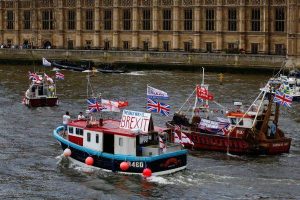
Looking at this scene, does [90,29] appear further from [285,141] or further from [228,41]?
[285,141]

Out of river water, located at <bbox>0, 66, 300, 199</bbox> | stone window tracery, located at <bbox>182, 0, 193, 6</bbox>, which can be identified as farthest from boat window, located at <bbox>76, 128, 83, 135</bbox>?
stone window tracery, located at <bbox>182, 0, 193, 6</bbox>

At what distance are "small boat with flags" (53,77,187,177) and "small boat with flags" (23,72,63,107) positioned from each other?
98.3 ft

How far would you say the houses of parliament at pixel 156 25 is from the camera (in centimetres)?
12338

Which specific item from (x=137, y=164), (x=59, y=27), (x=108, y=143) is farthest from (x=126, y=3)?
(x=137, y=164)

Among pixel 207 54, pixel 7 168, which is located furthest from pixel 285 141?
pixel 207 54

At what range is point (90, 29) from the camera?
467 ft

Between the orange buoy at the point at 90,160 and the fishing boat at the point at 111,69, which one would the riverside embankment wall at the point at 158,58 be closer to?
the fishing boat at the point at 111,69

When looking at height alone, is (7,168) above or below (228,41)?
below

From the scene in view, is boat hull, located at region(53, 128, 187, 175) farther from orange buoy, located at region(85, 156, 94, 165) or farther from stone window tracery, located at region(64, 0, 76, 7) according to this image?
stone window tracery, located at region(64, 0, 76, 7)

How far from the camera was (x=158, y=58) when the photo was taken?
4975 inches

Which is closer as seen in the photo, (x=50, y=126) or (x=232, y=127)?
(x=232, y=127)

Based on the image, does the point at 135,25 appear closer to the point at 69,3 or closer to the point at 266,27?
the point at 69,3

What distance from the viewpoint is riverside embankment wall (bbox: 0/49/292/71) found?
11700 centimetres

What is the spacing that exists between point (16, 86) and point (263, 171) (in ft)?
183
